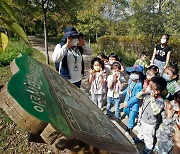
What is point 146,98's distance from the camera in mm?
3068

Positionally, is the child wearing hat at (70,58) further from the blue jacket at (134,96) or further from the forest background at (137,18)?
the forest background at (137,18)

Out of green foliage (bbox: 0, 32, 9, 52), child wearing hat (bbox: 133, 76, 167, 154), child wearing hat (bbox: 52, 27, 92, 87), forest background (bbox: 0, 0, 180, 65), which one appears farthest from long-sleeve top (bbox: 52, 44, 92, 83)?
forest background (bbox: 0, 0, 180, 65)

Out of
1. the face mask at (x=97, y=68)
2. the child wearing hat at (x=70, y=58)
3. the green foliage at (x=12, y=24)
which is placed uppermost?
the green foliage at (x=12, y=24)

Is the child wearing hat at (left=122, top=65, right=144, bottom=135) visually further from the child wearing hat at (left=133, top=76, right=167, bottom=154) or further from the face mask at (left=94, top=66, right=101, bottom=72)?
the face mask at (left=94, top=66, right=101, bottom=72)

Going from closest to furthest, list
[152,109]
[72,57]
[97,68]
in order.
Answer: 1. [152,109]
2. [72,57]
3. [97,68]

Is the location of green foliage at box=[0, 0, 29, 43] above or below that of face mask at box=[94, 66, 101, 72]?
above

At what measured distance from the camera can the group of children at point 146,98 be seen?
2.95 m

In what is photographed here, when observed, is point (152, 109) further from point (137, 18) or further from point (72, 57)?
point (137, 18)

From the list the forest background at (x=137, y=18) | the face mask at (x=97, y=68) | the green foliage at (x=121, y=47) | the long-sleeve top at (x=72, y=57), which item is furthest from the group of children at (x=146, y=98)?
the green foliage at (x=121, y=47)

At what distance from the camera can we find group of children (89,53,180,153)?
2945 millimetres

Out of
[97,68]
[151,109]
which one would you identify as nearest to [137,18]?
[97,68]

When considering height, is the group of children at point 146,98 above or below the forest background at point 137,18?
below

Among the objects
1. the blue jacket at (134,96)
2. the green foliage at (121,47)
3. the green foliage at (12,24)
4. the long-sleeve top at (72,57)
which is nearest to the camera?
the green foliage at (12,24)

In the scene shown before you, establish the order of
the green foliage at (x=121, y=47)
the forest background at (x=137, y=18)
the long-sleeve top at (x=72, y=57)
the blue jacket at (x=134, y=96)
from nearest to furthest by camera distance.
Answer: the long-sleeve top at (x=72, y=57) < the blue jacket at (x=134, y=96) < the forest background at (x=137, y=18) < the green foliage at (x=121, y=47)
